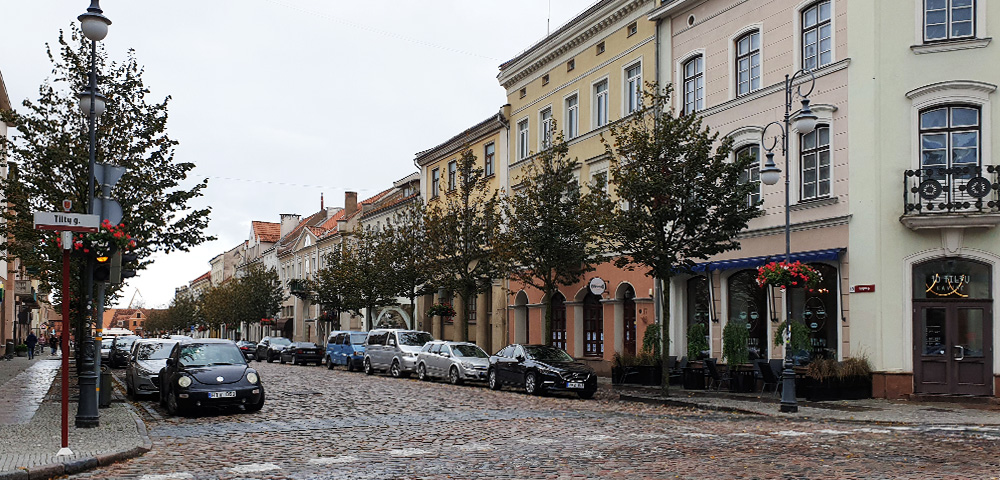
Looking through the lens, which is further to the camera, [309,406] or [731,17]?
[731,17]

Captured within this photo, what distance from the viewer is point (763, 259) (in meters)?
24.9

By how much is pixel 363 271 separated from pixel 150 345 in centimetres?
2288

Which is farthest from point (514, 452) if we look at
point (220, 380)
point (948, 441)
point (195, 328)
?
point (195, 328)

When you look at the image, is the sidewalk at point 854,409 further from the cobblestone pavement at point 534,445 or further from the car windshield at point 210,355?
the car windshield at point 210,355

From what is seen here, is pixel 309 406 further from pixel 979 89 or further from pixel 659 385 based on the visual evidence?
pixel 979 89

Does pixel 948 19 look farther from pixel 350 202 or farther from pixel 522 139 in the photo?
pixel 350 202

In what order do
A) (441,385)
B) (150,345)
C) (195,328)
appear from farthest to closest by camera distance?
(195,328)
(441,385)
(150,345)

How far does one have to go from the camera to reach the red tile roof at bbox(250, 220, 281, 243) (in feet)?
316

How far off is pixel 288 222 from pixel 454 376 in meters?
66.3

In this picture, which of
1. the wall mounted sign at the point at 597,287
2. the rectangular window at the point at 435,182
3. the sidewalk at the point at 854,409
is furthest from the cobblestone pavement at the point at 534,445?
the rectangular window at the point at 435,182

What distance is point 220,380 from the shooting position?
18344mm

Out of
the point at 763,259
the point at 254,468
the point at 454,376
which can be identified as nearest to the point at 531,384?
the point at 454,376

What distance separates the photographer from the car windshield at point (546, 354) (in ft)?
82.3

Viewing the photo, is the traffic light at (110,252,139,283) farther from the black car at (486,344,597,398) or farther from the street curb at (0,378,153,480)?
the black car at (486,344,597,398)
